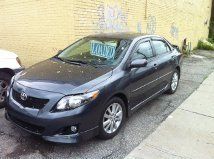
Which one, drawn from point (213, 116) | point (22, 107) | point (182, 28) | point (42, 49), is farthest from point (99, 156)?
point (182, 28)

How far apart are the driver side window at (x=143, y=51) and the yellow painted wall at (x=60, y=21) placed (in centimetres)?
219

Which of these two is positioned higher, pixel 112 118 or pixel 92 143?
pixel 112 118

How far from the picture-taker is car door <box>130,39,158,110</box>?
485 centimetres

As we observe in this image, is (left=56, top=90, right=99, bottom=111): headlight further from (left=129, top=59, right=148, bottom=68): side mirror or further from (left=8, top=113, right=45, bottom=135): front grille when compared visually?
(left=129, top=59, right=148, bottom=68): side mirror

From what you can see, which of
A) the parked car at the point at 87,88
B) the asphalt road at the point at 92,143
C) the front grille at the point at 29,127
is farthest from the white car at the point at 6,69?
the front grille at the point at 29,127

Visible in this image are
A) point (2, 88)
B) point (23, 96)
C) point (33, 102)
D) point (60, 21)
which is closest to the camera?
point (33, 102)

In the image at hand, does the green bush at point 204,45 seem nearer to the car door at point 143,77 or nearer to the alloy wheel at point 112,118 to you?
the car door at point 143,77

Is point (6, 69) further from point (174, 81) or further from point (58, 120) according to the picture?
point (174, 81)

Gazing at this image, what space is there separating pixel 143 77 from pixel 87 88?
1451 mm

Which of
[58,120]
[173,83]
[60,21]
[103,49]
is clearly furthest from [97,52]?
[173,83]

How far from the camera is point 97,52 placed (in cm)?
513

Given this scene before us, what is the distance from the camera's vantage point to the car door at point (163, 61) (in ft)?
19.1

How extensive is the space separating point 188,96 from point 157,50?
1.61m

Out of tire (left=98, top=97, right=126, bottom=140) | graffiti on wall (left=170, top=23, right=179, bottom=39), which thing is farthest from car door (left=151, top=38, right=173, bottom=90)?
graffiti on wall (left=170, top=23, right=179, bottom=39)
